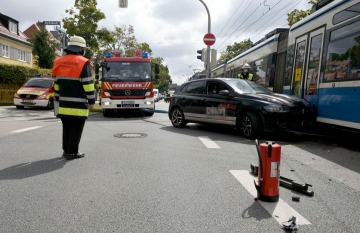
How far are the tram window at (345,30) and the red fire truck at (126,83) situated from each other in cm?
843

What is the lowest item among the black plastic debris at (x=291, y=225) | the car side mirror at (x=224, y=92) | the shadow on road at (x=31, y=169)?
the shadow on road at (x=31, y=169)

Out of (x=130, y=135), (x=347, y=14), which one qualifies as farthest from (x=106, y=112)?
(x=347, y=14)

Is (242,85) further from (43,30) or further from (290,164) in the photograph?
(43,30)

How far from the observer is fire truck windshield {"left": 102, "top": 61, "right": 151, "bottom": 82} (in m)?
14.9

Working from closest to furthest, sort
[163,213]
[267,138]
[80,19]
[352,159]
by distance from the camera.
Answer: [163,213] < [352,159] < [267,138] < [80,19]

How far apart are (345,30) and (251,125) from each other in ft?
10.2

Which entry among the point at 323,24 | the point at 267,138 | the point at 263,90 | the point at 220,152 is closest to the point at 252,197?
the point at 220,152

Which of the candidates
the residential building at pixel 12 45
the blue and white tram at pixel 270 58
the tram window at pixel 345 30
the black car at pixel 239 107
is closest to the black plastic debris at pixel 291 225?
the black car at pixel 239 107

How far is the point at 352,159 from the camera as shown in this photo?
6.53 metres

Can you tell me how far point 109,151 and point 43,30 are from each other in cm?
3500

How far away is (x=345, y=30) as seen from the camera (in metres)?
7.91

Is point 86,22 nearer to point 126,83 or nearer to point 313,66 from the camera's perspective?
point 126,83

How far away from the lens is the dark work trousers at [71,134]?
6.25m

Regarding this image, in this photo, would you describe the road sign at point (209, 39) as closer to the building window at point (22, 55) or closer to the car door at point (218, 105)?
the car door at point (218, 105)
